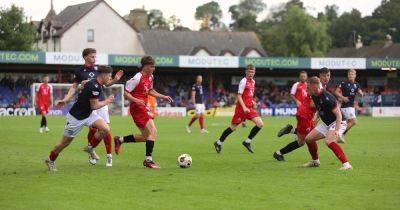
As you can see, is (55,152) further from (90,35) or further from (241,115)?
(90,35)

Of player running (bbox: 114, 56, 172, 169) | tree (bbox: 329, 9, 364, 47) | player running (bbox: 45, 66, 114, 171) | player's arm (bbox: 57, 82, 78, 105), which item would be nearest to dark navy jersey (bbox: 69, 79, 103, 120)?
player running (bbox: 45, 66, 114, 171)

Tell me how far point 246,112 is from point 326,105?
450cm

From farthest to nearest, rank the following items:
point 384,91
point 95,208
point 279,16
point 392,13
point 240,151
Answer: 1. point 279,16
2. point 392,13
3. point 384,91
4. point 240,151
5. point 95,208

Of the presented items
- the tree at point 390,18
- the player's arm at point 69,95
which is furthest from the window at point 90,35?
the player's arm at point 69,95

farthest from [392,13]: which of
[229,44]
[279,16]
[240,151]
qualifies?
[240,151]

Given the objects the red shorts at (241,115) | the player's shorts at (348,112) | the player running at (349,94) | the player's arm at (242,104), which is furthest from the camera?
the player's shorts at (348,112)

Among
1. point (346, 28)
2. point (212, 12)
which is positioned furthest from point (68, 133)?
point (212, 12)

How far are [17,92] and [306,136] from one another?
129ft

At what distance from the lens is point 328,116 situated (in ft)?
45.0

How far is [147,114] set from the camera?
14.3 meters

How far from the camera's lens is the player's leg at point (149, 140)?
549 inches

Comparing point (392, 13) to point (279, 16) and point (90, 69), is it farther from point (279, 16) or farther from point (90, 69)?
point (90, 69)

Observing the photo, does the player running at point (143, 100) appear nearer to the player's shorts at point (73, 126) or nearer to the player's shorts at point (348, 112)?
the player's shorts at point (73, 126)

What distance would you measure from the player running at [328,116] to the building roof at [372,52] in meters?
73.7
